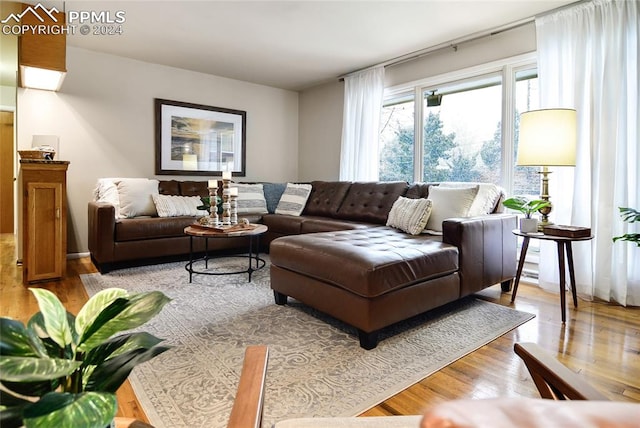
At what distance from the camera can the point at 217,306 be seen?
101 inches

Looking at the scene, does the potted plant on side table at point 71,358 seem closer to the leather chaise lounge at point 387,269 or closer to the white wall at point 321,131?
the leather chaise lounge at point 387,269

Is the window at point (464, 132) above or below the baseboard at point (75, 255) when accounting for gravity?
above

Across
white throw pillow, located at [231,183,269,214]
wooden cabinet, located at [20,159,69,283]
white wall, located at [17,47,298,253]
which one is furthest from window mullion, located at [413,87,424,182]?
wooden cabinet, located at [20,159,69,283]

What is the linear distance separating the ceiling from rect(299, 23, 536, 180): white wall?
23 cm

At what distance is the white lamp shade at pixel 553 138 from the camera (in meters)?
2.49

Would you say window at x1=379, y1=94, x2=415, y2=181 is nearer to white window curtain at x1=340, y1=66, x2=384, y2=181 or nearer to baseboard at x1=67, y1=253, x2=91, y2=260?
white window curtain at x1=340, y1=66, x2=384, y2=181

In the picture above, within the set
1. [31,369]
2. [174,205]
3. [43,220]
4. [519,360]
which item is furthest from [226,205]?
[31,369]

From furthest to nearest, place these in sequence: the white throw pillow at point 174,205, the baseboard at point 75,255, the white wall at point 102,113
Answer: the baseboard at point 75,255 → the white wall at point 102,113 → the white throw pillow at point 174,205

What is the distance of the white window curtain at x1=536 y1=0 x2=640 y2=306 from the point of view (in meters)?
2.68

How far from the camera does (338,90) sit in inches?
207

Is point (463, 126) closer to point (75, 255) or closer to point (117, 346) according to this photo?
point (117, 346)

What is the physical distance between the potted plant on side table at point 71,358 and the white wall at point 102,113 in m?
4.42

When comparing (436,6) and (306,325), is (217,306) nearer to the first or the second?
(306,325)

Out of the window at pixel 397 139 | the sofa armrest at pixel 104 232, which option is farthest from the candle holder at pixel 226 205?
the window at pixel 397 139
